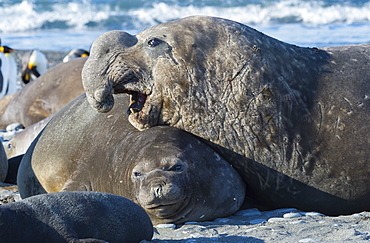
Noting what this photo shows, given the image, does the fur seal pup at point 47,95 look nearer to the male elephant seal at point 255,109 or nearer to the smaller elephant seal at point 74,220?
the male elephant seal at point 255,109

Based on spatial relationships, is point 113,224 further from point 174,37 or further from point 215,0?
point 215,0

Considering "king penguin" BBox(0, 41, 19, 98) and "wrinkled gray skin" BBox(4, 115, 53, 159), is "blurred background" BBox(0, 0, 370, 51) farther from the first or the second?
"wrinkled gray skin" BBox(4, 115, 53, 159)

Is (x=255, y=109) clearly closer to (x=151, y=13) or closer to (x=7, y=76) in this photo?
(x=7, y=76)

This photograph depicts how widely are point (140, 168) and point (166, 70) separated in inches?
25.2

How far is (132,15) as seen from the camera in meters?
27.0

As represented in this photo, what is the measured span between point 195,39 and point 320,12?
20611 mm

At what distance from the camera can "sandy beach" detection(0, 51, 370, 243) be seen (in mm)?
3410

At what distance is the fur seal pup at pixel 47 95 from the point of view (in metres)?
8.06

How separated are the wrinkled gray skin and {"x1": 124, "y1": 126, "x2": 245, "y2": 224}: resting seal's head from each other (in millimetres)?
2464

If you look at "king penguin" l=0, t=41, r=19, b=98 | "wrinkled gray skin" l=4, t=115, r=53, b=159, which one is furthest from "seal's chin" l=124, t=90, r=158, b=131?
"king penguin" l=0, t=41, r=19, b=98

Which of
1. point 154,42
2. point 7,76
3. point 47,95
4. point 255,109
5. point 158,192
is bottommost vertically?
point 7,76

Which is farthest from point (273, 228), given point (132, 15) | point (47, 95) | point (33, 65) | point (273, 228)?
A: point (132, 15)

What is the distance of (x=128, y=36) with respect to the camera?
14.1 ft

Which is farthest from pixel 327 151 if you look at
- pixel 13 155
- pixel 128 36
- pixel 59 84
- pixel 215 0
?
pixel 215 0
